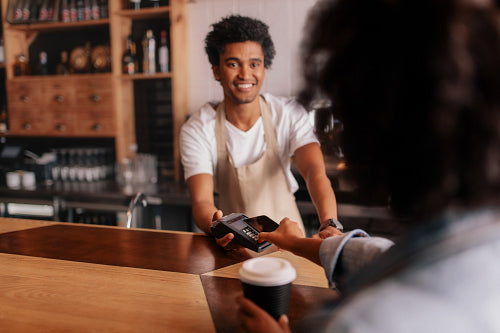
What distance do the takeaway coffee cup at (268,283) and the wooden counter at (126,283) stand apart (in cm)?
15

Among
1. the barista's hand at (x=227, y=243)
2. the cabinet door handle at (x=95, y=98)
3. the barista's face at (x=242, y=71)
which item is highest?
the barista's face at (x=242, y=71)

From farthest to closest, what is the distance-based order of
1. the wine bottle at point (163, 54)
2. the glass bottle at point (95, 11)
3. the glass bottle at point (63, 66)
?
the glass bottle at point (63, 66)
the glass bottle at point (95, 11)
the wine bottle at point (163, 54)

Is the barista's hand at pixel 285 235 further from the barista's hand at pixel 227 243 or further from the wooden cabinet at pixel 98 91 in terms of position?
the wooden cabinet at pixel 98 91

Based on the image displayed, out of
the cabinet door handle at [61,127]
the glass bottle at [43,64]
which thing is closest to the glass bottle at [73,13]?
the glass bottle at [43,64]

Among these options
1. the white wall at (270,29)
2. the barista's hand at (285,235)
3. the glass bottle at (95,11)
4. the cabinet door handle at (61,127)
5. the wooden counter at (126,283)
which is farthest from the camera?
the cabinet door handle at (61,127)

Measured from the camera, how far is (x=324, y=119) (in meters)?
0.92

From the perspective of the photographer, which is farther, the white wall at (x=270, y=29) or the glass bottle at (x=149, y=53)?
the glass bottle at (x=149, y=53)

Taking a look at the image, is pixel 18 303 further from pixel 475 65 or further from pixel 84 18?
pixel 84 18

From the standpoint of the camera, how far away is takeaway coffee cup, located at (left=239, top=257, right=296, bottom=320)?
681 mm

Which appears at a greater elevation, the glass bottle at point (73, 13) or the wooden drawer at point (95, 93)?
the glass bottle at point (73, 13)

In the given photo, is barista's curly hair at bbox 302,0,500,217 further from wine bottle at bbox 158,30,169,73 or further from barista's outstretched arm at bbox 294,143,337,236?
wine bottle at bbox 158,30,169,73

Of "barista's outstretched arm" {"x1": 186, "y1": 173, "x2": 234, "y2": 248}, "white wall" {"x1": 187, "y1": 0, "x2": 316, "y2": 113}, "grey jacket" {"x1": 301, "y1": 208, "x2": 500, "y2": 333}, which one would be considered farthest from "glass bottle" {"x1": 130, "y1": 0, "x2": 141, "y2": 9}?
"grey jacket" {"x1": 301, "y1": 208, "x2": 500, "y2": 333}

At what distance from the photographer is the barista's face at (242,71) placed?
1.97 m

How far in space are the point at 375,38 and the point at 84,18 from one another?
319 centimetres
